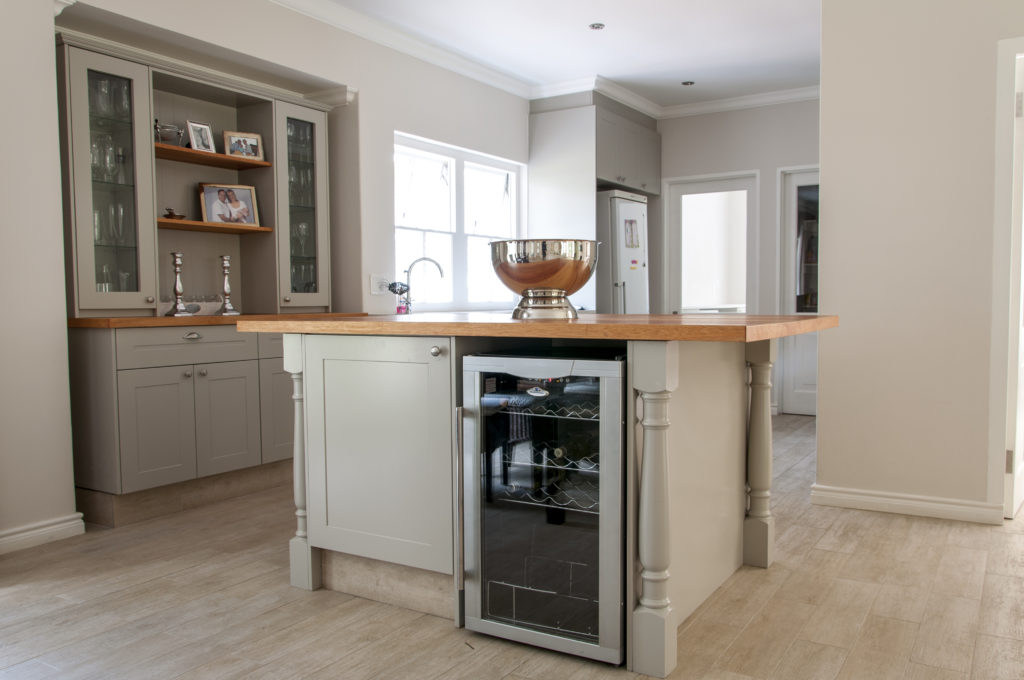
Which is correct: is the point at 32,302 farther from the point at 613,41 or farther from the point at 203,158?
the point at 613,41

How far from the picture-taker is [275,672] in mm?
1970

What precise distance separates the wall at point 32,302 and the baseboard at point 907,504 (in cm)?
323

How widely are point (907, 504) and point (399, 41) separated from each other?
12.4 feet

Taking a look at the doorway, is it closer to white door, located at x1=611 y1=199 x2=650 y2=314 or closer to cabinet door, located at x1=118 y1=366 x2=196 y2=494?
white door, located at x1=611 y1=199 x2=650 y2=314

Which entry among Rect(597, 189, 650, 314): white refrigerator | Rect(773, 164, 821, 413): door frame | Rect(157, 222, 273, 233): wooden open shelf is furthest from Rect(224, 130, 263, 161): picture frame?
Rect(773, 164, 821, 413): door frame

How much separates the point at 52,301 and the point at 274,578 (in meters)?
1.50

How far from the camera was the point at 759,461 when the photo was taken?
8.89ft

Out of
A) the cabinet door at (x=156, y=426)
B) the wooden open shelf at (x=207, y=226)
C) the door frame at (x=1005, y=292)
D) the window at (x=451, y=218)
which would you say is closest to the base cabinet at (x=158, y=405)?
the cabinet door at (x=156, y=426)

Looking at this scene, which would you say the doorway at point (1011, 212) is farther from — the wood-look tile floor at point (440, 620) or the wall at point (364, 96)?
the wall at point (364, 96)

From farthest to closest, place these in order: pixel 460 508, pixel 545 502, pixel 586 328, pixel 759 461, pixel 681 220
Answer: pixel 681 220 < pixel 759 461 < pixel 460 508 < pixel 545 502 < pixel 586 328

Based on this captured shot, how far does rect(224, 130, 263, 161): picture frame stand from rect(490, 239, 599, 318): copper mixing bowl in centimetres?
233

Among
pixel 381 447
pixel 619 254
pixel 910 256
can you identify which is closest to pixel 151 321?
pixel 381 447

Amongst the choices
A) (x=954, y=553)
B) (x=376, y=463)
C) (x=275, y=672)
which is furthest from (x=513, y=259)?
(x=954, y=553)

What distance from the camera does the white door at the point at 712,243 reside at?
6.47 metres
